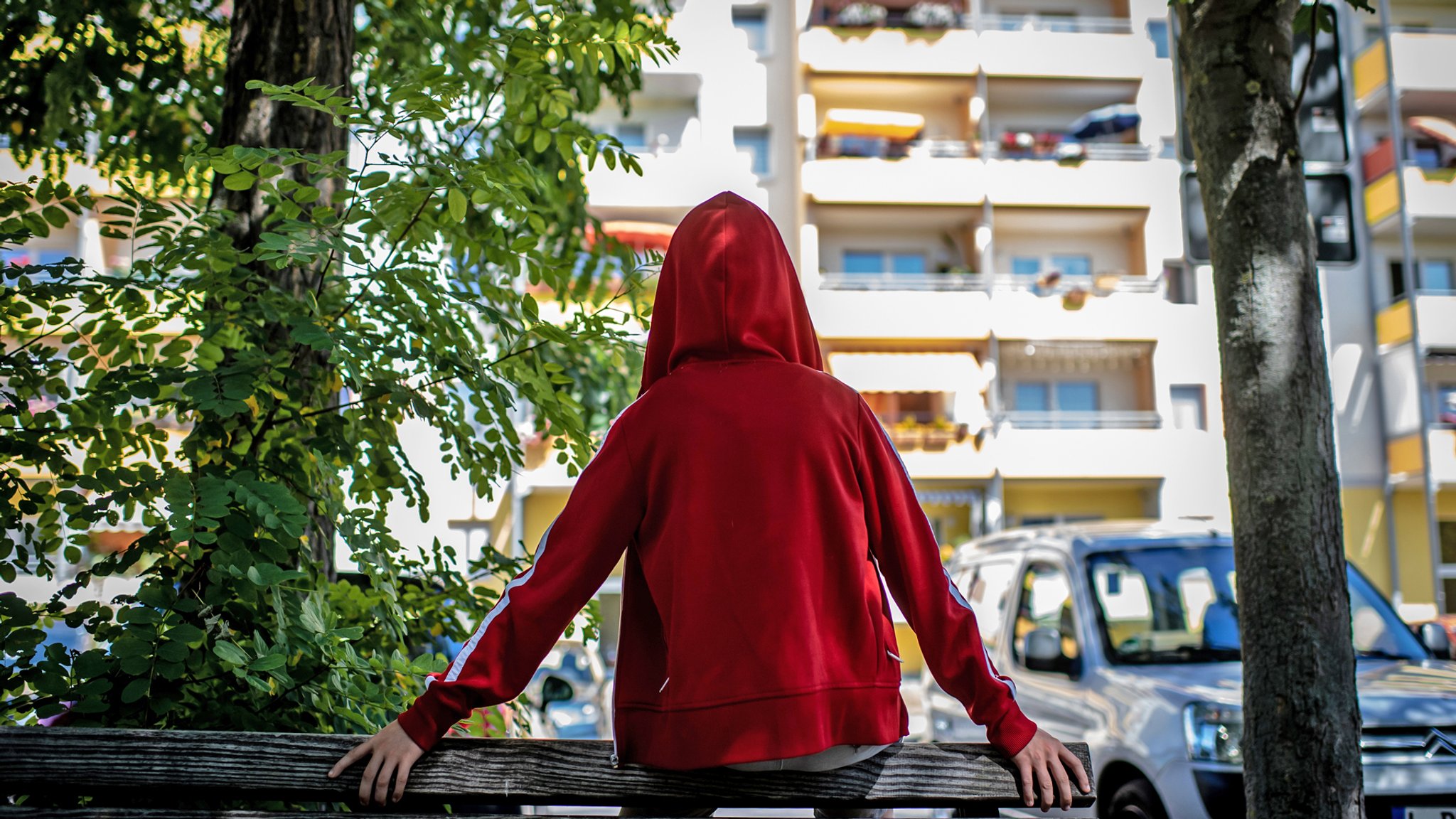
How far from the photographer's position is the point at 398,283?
3129 mm

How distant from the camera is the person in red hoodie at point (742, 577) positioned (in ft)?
6.73

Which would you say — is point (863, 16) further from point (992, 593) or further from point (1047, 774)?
point (1047, 774)

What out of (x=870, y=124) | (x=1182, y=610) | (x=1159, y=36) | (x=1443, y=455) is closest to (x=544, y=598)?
(x=1182, y=610)

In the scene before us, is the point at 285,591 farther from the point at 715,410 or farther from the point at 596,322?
the point at 715,410

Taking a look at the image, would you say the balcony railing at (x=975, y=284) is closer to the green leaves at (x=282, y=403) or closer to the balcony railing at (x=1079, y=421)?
the balcony railing at (x=1079, y=421)

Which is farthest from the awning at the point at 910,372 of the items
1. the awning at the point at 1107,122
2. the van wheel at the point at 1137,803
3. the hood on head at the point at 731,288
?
the hood on head at the point at 731,288

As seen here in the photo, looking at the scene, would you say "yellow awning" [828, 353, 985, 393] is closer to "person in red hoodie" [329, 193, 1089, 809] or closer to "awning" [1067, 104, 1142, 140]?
"awning" [1067, 104, 1142, 140]

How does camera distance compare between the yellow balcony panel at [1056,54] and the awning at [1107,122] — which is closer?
the awning at [1107,122]

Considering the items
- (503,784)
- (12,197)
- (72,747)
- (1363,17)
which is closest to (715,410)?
(503,784)

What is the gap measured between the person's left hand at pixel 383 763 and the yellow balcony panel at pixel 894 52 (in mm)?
31020

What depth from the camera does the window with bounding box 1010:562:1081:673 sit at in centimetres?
641

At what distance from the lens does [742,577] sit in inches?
82.4

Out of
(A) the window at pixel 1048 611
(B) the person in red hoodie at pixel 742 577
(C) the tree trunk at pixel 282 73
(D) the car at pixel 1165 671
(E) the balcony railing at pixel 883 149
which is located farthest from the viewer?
(E) the balcony railing at pixel 883 149

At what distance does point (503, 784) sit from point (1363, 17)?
108 feet
